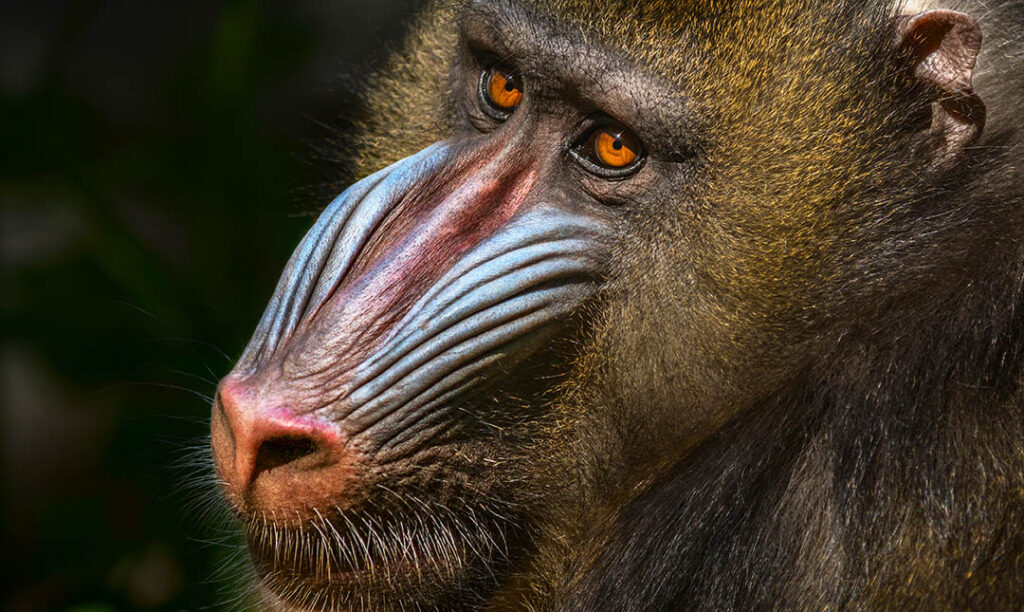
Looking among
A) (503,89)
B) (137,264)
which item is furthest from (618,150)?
(137,264)

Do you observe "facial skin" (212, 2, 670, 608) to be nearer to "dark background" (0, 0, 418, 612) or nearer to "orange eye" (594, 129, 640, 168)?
"orange eye" (594, 129, 640, 168)

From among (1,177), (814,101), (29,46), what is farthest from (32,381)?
(814,101)

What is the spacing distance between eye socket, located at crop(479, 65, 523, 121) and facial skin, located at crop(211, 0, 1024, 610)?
0.16 metres

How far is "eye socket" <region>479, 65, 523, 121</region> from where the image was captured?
116 inches

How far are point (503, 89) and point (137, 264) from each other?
7.84 feet

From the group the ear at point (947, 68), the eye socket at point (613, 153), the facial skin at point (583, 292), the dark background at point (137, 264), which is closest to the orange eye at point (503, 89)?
the facial skin at point (583, 292)

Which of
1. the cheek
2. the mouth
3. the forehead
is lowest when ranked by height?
the mouth

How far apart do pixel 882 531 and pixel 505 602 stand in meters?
0.94

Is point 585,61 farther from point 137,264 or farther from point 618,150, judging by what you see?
point 137,264

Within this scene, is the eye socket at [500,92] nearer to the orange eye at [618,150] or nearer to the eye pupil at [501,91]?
the eye pupil at [501,91]

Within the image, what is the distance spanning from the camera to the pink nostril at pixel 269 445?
2.50m

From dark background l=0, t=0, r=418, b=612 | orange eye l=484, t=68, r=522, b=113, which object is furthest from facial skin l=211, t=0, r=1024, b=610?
dark background l=0, t=0, r=418, b=612

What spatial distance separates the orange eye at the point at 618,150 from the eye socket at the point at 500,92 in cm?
31

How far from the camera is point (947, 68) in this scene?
254 centimetres
